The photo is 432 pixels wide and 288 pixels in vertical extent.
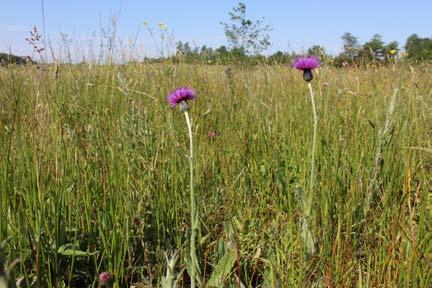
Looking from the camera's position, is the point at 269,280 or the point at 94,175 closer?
the point at 269,280

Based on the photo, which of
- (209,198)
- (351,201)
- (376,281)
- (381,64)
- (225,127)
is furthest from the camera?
(381,64)

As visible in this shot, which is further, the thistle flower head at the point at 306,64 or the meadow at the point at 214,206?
the thistle flower head at the point at 306,64

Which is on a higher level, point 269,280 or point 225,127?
point 225,127

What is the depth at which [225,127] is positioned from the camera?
1.84 meters

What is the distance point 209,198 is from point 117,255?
1.45ft

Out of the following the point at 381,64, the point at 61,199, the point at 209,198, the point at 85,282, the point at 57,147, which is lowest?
the point at 85,282

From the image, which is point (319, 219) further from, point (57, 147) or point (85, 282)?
point (57, 147)

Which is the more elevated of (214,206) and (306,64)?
(306,64)

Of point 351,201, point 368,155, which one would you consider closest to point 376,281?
point 351,201

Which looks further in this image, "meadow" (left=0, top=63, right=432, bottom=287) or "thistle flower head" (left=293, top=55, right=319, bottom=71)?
"thistle flower head" (left=293, top=55, right=319, bottom=71)

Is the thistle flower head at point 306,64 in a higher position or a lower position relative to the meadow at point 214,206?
higher

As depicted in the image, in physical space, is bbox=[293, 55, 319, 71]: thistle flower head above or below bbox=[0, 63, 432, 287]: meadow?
above

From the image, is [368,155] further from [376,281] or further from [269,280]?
[269,280]

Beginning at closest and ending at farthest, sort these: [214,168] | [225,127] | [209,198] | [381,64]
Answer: [209,198] < [214,168] < [225,127] < [381,64]
